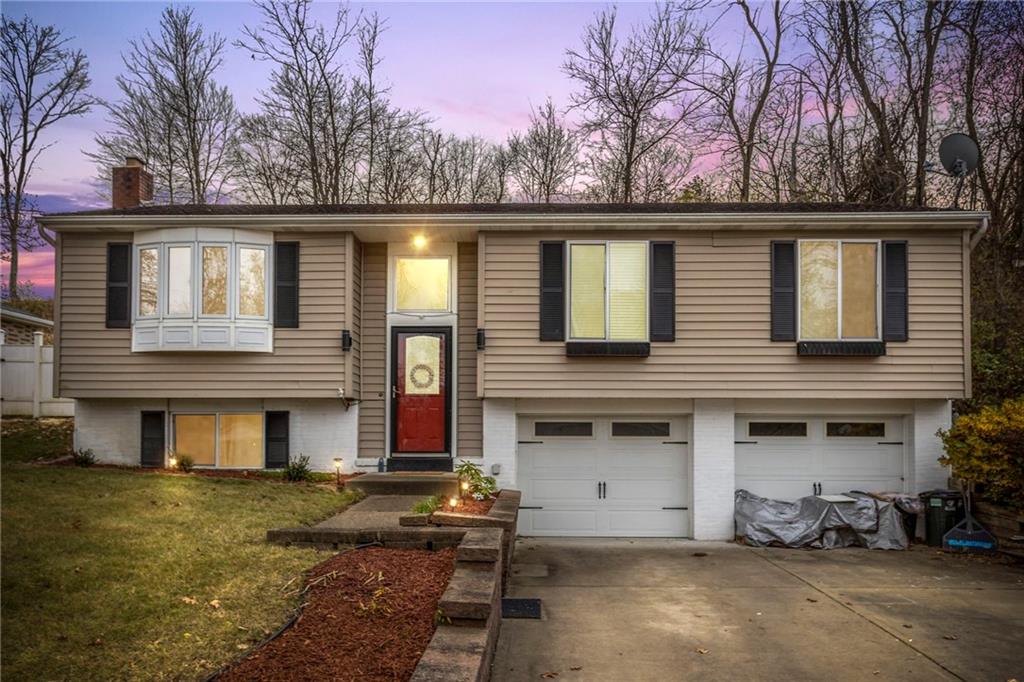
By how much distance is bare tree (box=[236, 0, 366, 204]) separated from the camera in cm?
2045

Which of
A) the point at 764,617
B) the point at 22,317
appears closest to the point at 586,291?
the point at 764,617

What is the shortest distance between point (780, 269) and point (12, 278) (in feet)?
79.0

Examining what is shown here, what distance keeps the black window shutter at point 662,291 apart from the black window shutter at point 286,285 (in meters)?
5.71

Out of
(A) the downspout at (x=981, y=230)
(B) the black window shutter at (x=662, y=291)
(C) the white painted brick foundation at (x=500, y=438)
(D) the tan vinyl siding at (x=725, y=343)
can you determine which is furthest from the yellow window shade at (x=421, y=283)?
(A) the downspout at (x=981, y=230)

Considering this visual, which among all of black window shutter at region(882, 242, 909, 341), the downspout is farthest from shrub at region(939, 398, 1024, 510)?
the downspout

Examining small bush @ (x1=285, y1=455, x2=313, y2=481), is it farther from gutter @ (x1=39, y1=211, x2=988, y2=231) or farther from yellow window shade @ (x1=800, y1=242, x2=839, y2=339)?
yellow window shade @ (x1=800, y1=242, x2=839, y2=339)

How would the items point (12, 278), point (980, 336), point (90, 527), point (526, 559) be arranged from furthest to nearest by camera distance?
1. point (12, 278)
2. point (980, 336)
3. point (526, 559)
4. point (90, 527)

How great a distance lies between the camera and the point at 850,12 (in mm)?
19594

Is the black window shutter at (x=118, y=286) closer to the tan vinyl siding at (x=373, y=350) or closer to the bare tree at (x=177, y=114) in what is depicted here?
the tan vinyl siding at (x=373, y=350)

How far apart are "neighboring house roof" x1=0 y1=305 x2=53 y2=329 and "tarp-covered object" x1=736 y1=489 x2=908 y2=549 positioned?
18264 millimetres

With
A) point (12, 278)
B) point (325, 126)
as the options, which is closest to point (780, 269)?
point (325, 126)

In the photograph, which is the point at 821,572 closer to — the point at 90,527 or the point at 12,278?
the point at 90,527

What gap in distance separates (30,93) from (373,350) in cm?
1544

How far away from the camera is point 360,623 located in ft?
16.0
